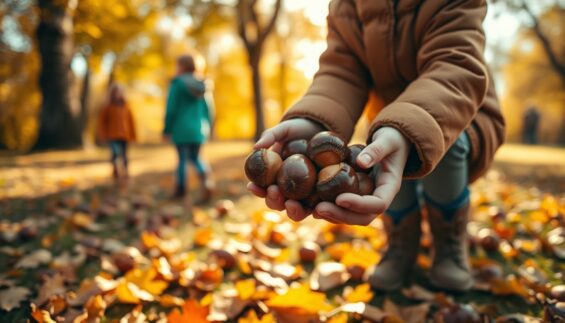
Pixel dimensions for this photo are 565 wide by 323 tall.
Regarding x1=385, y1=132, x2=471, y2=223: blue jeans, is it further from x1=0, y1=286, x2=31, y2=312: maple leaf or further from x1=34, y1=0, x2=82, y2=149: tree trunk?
x1=34, y1=0, x2=82, y2=149: tree trunk

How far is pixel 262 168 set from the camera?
1.23 m

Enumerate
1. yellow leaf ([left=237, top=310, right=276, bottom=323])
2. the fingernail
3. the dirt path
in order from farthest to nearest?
the dirt path, yellow leaf ([left=237, top=310, right=276, bottom=323]), the fingernail

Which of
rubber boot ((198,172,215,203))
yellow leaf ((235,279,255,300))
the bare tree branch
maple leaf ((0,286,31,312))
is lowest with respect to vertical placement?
rubber boot ((198,172,215,203))

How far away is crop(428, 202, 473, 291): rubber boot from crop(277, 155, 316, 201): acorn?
94cm

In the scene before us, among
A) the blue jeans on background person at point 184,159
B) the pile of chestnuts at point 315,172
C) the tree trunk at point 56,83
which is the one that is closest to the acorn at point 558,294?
the pile of chestnuts at point 315,172

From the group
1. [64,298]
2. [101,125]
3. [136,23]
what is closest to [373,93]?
[64,298]

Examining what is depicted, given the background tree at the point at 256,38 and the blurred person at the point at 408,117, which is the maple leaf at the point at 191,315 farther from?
the background tree at the point at 256,38

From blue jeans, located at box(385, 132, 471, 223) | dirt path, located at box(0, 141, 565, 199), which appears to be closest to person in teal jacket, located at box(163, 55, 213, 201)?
dirt path, located at box(0, 141, 565, 199)

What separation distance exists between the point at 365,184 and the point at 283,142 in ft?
1.38

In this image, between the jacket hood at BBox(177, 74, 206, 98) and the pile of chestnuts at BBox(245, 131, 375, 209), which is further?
the jacket hood at BBox(177, 74, 206, 98)

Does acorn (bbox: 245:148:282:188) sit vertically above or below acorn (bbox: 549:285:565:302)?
above

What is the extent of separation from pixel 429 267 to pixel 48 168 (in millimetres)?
6462

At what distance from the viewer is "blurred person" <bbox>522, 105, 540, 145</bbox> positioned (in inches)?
728

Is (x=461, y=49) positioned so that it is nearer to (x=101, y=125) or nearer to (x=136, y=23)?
(x=101, y=125)
